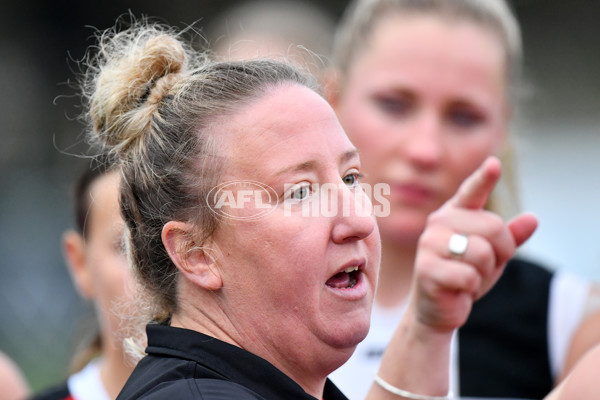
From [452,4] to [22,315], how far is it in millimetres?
7357

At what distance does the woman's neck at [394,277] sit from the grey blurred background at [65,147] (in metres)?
5.39

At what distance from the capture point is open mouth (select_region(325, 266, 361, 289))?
1.54m

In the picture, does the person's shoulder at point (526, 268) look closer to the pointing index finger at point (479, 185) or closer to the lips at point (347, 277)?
the pointing index finger at point (479, 185)

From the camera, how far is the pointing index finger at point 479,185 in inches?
72.2

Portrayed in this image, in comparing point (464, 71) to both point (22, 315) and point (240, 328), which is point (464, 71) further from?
point (22, 315)

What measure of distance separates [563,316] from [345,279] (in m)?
1.32

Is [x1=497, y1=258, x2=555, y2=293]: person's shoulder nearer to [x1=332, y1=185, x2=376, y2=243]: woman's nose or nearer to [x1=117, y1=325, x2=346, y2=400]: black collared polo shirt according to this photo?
[x1=332, y1=185, x2=376, y2=243]: woman's nose

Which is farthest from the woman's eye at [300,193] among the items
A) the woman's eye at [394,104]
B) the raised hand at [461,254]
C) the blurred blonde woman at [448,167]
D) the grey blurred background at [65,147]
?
the grey blurred background at [65,147]

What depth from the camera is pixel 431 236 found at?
1.92m

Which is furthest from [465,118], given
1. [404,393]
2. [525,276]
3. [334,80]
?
[404,393]

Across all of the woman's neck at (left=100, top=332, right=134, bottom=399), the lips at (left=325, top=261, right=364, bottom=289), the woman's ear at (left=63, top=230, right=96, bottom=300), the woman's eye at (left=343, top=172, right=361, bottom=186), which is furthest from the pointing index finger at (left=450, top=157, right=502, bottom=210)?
the woman's ear at (left=63, top=230, right=96, bottom=300)

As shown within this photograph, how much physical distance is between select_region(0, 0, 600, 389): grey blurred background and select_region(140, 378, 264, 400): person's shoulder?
22.7 ft

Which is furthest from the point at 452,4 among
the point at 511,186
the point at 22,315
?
the point at 22,315

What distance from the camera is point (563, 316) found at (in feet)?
8.55
